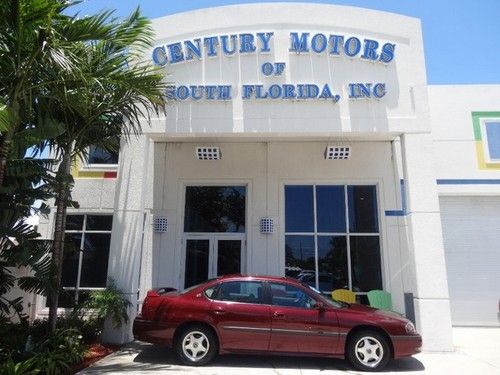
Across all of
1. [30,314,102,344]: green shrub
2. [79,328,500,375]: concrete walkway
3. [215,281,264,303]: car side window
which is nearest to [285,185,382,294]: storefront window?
[79,328,500,375]: concrete walkway

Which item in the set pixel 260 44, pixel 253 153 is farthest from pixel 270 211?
pixel 260 44

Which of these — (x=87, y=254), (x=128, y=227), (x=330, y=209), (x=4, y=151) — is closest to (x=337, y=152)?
(x=330, y=209)

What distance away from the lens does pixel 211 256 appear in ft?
40.7

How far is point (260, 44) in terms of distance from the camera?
10828 millimetres

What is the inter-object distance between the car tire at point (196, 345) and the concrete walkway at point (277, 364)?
161 mm

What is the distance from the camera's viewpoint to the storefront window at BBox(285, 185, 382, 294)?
12156mm

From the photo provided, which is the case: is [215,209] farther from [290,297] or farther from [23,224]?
[23,224]

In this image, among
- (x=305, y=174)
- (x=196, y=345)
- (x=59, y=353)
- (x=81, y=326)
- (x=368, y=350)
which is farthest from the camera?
(x=305, y=174)

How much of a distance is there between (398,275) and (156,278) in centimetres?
680

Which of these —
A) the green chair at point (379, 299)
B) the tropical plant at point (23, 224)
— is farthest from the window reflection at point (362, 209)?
the tropical plant at point (23, 224)

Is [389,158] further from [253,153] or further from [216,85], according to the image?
Result: [216,85]

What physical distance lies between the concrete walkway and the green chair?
243 centimetres

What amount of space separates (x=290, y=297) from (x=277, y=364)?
1244 millimetres

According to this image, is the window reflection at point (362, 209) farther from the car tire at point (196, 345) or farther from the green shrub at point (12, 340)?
the green shrub at point (12, 340)
